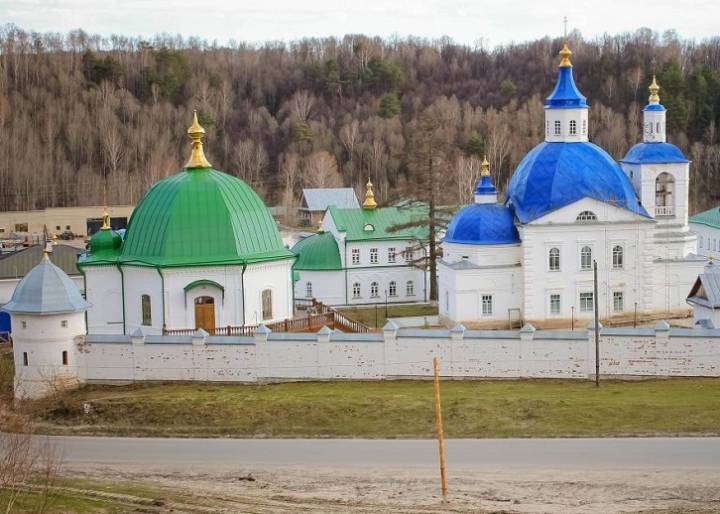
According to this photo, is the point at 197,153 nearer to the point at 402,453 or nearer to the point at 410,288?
the point at 410,288

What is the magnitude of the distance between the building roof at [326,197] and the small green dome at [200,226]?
136ft

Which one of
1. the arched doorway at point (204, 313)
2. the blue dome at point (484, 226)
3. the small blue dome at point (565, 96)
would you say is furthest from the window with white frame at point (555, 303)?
the arched doorway at point (204, 313)

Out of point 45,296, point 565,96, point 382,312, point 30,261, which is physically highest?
point 565,96

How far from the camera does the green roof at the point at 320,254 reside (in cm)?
4803

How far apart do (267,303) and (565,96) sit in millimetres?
13639

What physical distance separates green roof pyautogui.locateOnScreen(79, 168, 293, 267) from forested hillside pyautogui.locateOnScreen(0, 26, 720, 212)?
1337 inches

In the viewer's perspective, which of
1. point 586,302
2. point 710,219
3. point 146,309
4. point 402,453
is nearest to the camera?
point 402,453

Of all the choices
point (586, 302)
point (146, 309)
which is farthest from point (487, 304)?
point (146, 309)

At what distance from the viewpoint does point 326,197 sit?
80.9 m

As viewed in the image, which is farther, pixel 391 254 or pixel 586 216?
pixel 391 254

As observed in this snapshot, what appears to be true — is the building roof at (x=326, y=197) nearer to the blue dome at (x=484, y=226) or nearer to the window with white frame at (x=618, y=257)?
the blue dome at (x=484, y=226)

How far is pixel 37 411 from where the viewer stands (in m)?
29.8

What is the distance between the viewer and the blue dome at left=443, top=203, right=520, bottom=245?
1564 inches

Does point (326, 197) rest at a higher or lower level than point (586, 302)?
higher
